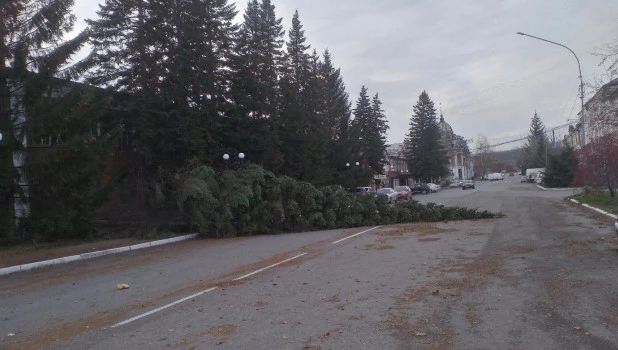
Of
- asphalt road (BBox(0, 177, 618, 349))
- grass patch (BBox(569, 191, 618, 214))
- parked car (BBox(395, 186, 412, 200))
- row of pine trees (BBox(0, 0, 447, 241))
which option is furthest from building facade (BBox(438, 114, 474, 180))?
asphalt road (BBox(0, 177, 618, 349))

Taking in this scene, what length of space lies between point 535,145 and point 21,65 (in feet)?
407

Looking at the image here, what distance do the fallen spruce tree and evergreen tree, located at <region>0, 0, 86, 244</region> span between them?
6243mm

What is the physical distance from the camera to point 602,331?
249 inches

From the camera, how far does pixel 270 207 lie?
23.7 m

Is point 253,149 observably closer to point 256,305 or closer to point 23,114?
point 23,114

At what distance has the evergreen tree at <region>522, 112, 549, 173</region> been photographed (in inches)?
4277

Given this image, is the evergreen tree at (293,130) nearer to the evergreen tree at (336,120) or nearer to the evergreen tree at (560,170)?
the evergreen tree at (336,120)

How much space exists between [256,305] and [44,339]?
3.08m

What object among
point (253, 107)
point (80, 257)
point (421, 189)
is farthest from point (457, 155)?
point (80, 257)

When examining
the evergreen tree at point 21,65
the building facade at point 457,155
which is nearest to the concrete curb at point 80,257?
the evergreen tree at point 21,65

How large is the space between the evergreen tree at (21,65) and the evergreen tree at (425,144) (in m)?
75.9

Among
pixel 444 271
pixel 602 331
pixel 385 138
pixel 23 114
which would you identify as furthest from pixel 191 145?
pixel 385 138

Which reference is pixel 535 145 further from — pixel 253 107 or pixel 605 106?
pixel 605 106

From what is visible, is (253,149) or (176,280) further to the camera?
(253,149)
